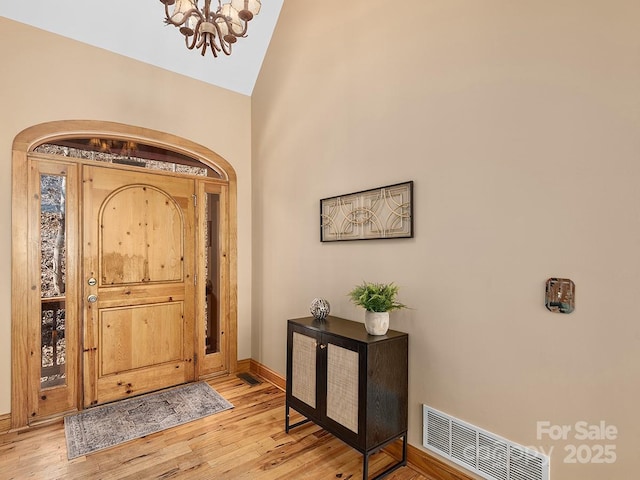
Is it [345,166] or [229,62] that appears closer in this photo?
[345,166]

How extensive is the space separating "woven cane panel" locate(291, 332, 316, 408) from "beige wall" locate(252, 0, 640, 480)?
460 millimetres

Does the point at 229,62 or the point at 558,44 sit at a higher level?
the point at 229,62

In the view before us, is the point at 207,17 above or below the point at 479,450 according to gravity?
above

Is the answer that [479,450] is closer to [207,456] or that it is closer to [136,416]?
[207,456]

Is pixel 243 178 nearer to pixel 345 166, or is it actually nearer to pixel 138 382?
pixel 345 166

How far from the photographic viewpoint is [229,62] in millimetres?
3727

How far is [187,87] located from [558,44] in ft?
10.8

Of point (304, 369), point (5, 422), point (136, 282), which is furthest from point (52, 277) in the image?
point (304, 369)

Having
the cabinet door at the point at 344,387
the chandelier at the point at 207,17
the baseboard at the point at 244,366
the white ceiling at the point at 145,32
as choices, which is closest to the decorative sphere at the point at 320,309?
the cabinet door at the point at 344,387

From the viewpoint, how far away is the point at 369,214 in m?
2.59

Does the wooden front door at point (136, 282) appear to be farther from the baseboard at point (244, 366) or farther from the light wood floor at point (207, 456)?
the light wood floor at point (207, 456)

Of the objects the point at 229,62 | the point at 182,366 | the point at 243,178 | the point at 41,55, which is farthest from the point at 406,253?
the point at 41,55

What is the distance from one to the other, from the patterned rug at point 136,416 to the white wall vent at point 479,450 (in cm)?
182

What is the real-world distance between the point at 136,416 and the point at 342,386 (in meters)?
1.91
